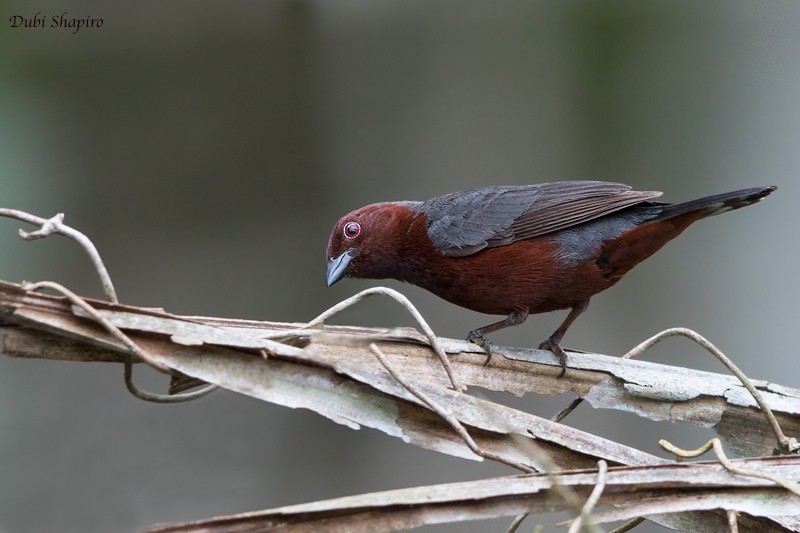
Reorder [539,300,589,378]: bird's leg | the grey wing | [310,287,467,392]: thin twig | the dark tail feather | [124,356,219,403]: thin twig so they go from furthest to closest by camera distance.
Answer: the grey wing, the dark tail feather, [539,300,589,378]: bird's leg, [310,287,467,392]: thin twig, [124,356,219,403]: thin twig

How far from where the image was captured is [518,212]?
3.62m

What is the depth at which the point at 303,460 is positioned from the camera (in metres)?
→ 4.90

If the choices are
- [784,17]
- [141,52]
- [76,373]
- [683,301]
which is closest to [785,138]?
[784,17]

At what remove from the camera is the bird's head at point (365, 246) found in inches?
144

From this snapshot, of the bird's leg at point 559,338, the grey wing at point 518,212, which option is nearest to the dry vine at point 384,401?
the bird's leg at point 559,338

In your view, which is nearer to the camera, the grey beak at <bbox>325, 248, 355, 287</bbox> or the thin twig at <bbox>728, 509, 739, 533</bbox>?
the thin twig at <bbox>728, 509, 739, 533</bbox>

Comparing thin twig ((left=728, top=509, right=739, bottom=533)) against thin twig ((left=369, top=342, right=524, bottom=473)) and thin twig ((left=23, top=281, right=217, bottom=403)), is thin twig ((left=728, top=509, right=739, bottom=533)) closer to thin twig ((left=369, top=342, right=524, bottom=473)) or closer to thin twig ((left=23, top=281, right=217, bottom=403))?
thin twig ((left=369, top=342, right=524, bottom=473))

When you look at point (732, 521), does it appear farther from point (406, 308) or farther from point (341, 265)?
point (341, 265)

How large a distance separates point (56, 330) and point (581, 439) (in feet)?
3.41

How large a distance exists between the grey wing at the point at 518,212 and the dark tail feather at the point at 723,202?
0.20 metres

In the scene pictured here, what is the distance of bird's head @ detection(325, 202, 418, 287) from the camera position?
3.66m

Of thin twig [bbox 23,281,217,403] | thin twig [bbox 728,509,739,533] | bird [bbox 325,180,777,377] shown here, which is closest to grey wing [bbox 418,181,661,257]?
bird [bbox 325,180,777,377]

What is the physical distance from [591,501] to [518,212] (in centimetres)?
235

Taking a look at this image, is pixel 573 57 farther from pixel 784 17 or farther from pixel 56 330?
pixel 56 330
